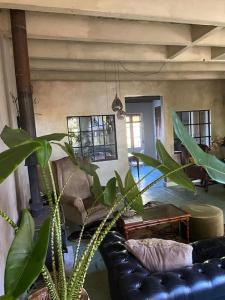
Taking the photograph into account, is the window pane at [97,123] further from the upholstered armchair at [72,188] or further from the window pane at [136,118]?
the window pane at [136,118]

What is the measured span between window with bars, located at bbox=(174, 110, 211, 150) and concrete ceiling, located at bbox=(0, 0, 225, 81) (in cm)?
254

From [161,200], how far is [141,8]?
12.9ft

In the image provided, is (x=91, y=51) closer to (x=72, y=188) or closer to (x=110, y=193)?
(x=72, y=188)

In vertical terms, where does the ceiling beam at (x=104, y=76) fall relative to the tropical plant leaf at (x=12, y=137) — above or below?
above

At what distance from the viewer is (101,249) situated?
204cm

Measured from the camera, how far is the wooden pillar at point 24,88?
2320mm

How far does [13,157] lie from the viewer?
2.19 feet

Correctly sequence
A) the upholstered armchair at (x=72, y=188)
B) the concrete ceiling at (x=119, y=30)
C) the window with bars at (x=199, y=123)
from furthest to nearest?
1. the window with bars at (x=199, y=123)
2. the upholstered armchair at (x=72, y=188)
3. the concrete ceiling at (x=119, y=30)

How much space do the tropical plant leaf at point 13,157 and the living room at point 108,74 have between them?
112cm

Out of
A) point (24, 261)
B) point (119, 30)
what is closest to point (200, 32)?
point (119, 30)

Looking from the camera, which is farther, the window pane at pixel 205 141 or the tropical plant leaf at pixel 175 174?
the window pane at pixel 205 141

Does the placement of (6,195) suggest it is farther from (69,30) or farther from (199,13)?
(199,13)

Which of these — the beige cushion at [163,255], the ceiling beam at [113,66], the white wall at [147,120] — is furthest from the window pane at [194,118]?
the beige cushion at [163,255]

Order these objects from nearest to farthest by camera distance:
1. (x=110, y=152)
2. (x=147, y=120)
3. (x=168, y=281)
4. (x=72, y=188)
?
1. (x=168, y=281)
2. (x=72, y=188)
3. (x=110, y=152)
4. (x=147, y=120)
